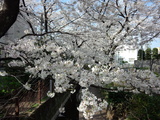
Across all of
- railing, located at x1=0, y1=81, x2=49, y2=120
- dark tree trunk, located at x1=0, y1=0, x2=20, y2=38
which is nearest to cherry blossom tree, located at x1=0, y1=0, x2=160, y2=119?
railing, located at x1=0, y1=81, x2=49, y2=120

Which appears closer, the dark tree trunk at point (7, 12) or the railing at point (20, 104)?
the dark tree trunk at point (7, 12)

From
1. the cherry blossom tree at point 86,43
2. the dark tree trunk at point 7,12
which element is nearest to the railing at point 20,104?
the cherry blossom tree at point 86,43

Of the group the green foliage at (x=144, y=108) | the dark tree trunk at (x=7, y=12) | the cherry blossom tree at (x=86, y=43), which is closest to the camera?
the dark tree trunk at (x=7, y=12)

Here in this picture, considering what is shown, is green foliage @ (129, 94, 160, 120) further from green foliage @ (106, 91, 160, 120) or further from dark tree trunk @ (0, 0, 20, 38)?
dark tree trunk @ (0, 0, 20, 38)

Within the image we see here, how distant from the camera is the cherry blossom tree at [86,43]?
3303 millimetres

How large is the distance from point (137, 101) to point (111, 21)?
14.5 ft

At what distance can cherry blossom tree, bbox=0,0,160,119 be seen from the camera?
3303mm

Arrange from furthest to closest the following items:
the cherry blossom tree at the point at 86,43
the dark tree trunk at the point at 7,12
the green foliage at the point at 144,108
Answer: the green foliage at the point at 144,108
the cherry blossom tree at the point at 86,43
the dark tree trunk at the point at 7,12

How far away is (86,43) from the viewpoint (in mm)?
7613

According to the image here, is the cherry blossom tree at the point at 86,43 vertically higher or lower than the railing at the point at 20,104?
higher

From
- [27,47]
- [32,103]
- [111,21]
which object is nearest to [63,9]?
[111,21]

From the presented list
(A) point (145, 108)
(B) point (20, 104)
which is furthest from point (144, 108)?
(B) point (20, 104)

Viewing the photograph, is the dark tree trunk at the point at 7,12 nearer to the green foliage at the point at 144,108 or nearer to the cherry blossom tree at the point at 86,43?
the cherry blossom tree at the point at 86,43

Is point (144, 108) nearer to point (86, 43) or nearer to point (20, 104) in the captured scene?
point (20, 104)
